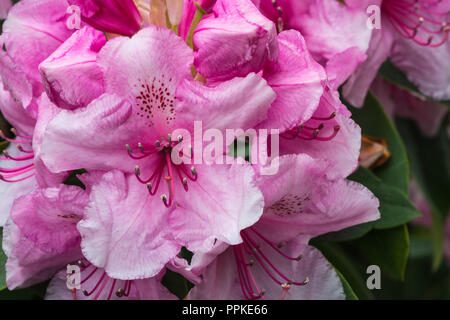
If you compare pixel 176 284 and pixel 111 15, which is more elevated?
pixel 111 15

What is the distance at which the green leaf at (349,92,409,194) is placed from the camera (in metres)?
1.23

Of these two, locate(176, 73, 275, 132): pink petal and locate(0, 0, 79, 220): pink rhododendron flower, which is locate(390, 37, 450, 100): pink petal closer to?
locate(176, 73, 275, 132): pink petal

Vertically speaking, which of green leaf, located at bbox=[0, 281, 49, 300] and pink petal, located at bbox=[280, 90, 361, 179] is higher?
pink petal, located at bbox=[280, 90, 361, 179]

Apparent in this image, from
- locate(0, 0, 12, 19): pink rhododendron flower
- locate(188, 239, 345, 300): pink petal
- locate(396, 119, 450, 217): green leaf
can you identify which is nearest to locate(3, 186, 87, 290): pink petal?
locate(188, 239, 345, 300): pink petal

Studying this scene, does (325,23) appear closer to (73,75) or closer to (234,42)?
(234,42)

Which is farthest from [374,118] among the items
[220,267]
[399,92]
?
[220,267]

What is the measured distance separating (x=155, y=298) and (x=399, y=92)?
0.90 meters

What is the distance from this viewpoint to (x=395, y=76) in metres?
1.37

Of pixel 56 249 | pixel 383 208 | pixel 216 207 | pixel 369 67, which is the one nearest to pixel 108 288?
pixel 56 249

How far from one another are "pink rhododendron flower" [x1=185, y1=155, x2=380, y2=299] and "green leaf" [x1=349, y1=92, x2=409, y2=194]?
0.28 meters

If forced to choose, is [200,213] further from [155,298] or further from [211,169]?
[155,298]

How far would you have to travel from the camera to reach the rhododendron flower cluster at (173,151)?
0.83 meters

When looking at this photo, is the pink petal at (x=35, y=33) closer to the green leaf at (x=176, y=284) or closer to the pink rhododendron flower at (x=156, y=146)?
the pink rhododendron flower at (x=156, y=146)

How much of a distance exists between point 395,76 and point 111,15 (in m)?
0.74
